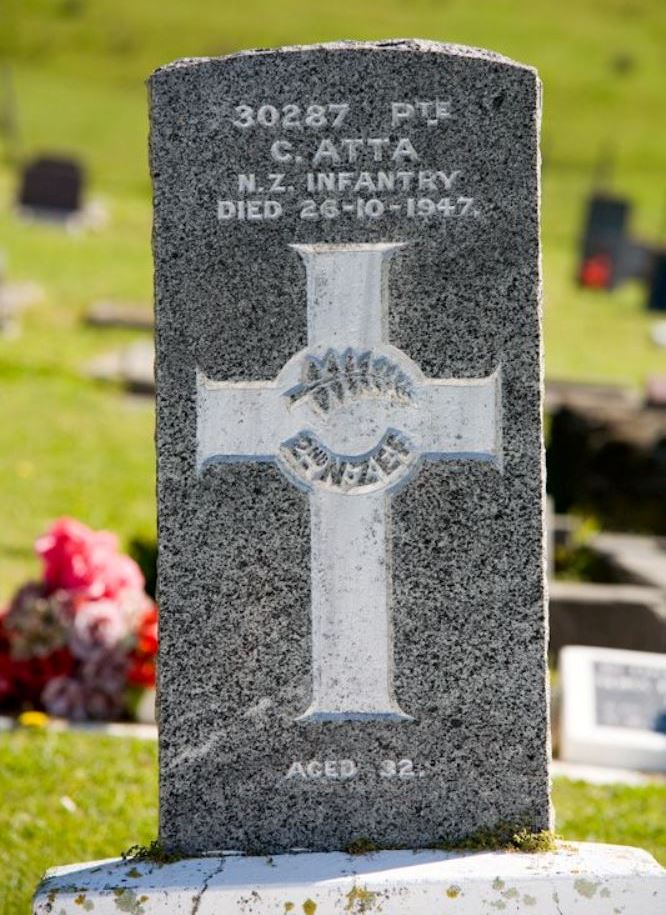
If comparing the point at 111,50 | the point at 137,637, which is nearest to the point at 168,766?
the point at 137,637

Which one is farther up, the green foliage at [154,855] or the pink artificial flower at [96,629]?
the pink artificial flower at [96,629]

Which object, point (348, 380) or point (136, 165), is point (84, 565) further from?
point (136, 165)

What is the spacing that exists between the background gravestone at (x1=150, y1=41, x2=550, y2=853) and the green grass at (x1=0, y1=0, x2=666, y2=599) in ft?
15.2

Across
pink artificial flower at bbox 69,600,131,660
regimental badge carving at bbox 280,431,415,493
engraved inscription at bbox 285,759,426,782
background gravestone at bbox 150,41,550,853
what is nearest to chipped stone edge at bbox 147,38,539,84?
background gravestone at bbox 150,41,550,853

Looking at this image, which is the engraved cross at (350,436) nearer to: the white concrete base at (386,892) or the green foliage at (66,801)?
the white concrete base at (386,892)

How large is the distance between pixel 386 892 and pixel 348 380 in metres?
1.12

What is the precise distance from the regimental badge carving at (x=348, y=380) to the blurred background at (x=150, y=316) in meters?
1.70

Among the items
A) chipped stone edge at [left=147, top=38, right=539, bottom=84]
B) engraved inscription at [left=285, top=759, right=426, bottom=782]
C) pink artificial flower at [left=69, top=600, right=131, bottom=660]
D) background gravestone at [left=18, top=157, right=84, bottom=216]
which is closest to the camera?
chipped stone edge at [left=147, top=38, right=539, bottom=84]

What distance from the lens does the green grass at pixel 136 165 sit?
1080 centimetres

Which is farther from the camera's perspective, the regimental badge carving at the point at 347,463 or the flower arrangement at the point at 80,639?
the flower arrangement at the point at 80,639

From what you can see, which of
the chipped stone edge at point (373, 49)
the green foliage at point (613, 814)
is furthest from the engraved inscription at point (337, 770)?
the chipped stone edge at point (373, 49)

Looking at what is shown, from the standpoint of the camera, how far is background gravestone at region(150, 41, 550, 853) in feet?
11.6

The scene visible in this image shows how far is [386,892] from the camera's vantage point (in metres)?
3.33

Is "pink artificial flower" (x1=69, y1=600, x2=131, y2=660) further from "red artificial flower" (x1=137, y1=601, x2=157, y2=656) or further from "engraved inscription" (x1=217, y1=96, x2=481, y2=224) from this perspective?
"engraved inscription" (x1=217, y1=96, x2=481, y2=224)
